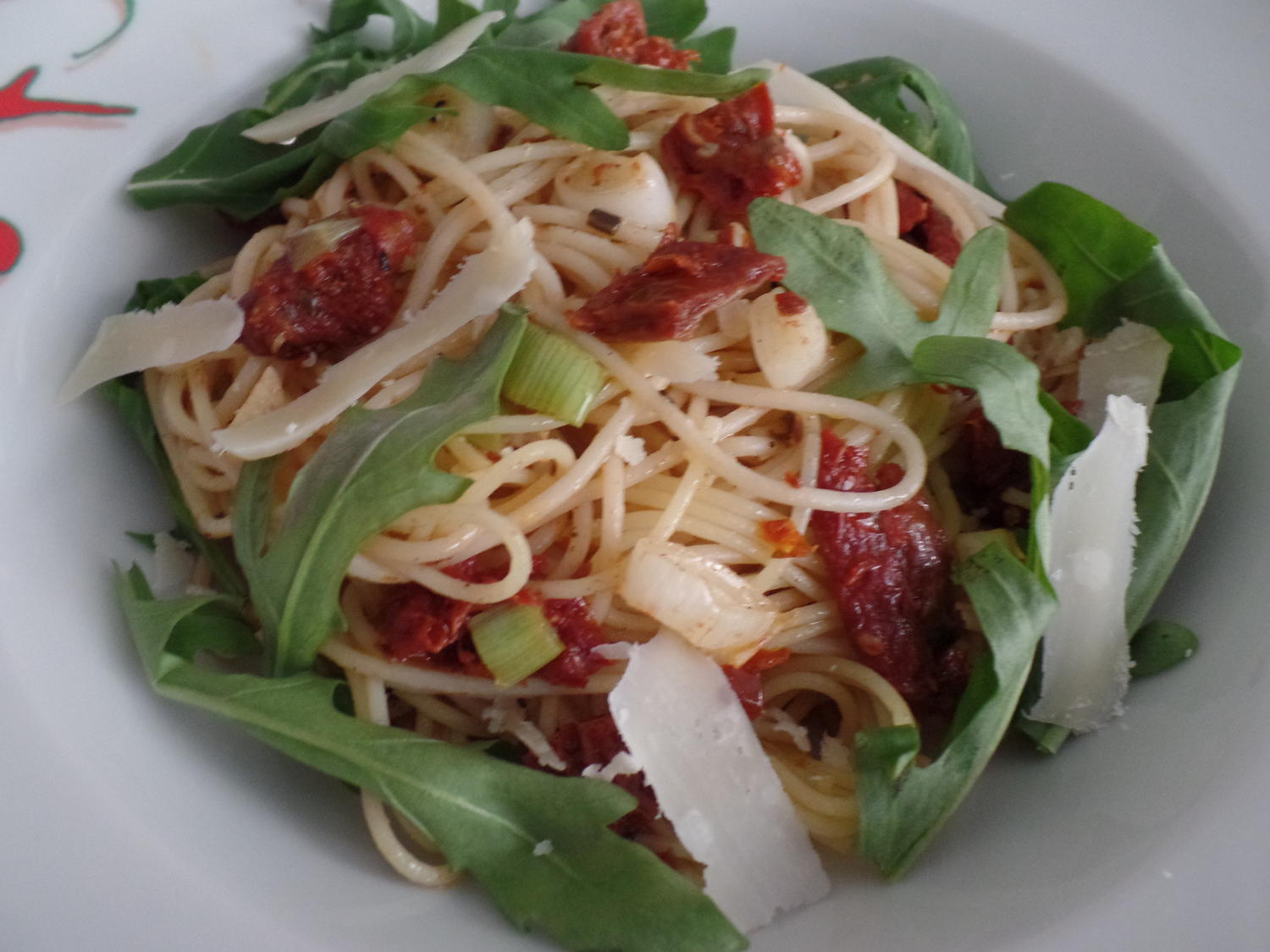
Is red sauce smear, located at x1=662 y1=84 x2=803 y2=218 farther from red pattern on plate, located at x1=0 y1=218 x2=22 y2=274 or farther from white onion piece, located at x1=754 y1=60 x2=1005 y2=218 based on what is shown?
red pattern on plate, located at x1=0 y1=218 x2=22 y2=274

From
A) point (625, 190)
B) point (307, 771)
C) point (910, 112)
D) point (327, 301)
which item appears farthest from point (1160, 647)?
point (327, 301)

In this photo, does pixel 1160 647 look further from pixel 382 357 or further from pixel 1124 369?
pixel 382 357

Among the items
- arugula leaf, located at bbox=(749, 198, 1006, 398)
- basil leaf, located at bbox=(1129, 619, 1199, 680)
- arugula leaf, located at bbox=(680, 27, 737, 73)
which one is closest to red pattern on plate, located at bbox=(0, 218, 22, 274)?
arugula leaf, located at bbox=(749, 198, 1006, 398)

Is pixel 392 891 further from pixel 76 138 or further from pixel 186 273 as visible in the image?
pixel 76 138

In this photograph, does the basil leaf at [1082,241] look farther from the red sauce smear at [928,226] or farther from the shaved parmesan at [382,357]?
the shaved parmesan at [382,357]

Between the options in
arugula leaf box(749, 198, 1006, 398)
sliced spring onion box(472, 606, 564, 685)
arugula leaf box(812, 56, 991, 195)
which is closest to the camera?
sliced spring onion box(472, 606, 564, 685)
